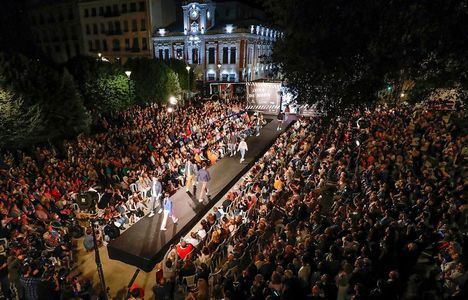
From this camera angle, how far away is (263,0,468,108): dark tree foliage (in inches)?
210

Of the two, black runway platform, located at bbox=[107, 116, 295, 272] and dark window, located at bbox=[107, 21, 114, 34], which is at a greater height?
dark window, located at bbox=[107, 21, 114, 34]

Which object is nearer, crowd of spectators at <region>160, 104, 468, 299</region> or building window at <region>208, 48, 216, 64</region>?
crowd of spectators at <region>160, 104, 468, 299</region>

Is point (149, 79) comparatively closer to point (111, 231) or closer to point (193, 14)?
point (193, 14)

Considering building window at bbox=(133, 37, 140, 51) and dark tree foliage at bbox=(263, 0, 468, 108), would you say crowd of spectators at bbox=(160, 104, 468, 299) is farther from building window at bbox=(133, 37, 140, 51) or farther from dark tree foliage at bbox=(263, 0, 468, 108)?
building window at bbox=(133, 37, 140, 51)

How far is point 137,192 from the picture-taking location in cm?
1293

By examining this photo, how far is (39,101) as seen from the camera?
17719mm

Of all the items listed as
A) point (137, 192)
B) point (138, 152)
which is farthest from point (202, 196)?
point (138, 152)

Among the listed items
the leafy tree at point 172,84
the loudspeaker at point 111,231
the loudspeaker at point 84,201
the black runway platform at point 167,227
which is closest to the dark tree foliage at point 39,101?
the black runway platform at point 167,227

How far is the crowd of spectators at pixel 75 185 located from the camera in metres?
7.64

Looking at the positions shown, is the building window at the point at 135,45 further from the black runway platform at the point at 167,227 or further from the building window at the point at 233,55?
the black runway platform at the point at 167,227

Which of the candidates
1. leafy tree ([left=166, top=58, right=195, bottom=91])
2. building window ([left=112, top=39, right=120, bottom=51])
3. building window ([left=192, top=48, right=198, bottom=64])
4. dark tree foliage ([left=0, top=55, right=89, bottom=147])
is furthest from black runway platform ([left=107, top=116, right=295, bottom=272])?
building window ([left=112, top=39, right=120, bottom=51])

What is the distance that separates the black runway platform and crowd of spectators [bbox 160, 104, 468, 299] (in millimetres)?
1334

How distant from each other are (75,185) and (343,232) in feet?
34.3

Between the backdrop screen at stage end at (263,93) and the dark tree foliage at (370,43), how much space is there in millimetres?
13900
